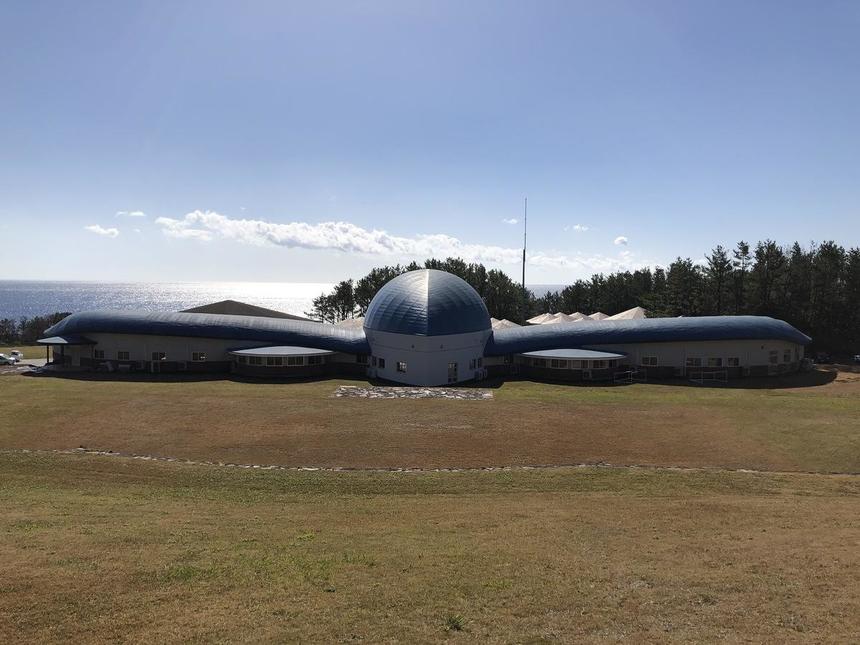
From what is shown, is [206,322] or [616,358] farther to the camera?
[206,322]

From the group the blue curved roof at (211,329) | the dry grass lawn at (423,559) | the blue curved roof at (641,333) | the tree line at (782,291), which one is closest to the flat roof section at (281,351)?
the blue curved roof at (211,329)

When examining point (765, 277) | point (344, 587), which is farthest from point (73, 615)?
point (765, 277)

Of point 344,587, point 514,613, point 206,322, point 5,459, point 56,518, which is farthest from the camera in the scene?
point 206,322

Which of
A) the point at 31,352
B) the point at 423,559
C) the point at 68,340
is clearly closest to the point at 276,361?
the point at 68,340

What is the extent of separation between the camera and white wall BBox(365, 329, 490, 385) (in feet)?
189

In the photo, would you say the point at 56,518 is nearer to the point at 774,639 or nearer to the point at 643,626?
the point at 643,626

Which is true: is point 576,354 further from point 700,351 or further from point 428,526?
point 428,526

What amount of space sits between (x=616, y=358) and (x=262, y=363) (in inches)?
1560

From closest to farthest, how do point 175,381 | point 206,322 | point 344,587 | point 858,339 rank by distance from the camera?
point 344,587 < point 175,381 < point 206,322 < point 858,339

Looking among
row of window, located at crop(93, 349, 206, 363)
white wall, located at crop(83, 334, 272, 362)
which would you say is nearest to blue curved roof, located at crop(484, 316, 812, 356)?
white wall, located at crop(83, 334, 272, 362)

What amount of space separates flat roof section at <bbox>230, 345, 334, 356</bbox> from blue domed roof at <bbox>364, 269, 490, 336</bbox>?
691 centimetres

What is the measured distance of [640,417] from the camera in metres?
40.5

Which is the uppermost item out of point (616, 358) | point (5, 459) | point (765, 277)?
point (765, 277)

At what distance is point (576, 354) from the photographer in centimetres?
6006
